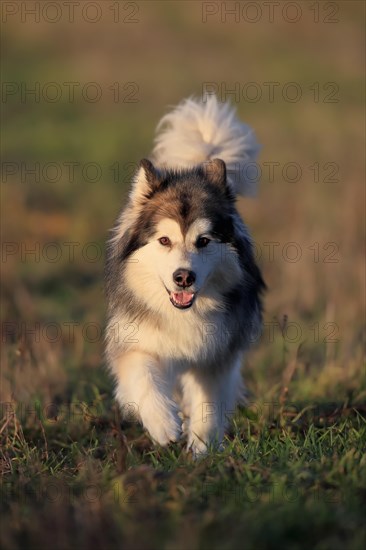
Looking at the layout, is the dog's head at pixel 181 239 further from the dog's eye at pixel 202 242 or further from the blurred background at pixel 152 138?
the blurred background at pixel 152 138

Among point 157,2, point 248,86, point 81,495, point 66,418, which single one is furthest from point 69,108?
point 81,495

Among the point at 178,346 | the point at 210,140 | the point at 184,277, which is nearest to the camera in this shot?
the point at 184,277

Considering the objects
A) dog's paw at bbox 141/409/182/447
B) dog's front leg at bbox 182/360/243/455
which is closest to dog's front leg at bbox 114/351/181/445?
dog's paw at bbox 141/409/182/447

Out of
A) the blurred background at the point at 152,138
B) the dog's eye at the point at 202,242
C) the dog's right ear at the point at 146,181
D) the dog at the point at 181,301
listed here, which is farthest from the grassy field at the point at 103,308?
the dog's right ear at the point at 146,181

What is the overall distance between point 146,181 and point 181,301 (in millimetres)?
892

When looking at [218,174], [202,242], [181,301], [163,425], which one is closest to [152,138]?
[218,174]

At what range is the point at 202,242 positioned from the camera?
17.6ft

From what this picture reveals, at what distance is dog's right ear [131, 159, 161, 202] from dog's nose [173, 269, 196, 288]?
0.80 meters

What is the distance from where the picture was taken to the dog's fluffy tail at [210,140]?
21.4 ft

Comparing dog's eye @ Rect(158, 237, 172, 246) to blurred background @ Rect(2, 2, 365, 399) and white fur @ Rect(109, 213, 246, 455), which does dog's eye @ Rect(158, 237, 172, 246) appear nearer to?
white fur @ Rect(109, 213, 246, 455)

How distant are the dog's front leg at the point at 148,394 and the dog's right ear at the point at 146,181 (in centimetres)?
102

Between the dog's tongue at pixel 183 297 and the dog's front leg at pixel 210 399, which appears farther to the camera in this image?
the dog's front leg at pixel 210 399

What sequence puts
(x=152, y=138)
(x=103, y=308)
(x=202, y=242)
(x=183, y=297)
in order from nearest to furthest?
(x=183, y=297) → (x=202, y=242) → (x=103, y=308) → (x=152, y=138)

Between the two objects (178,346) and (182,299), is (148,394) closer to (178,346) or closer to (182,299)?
(178,346)
